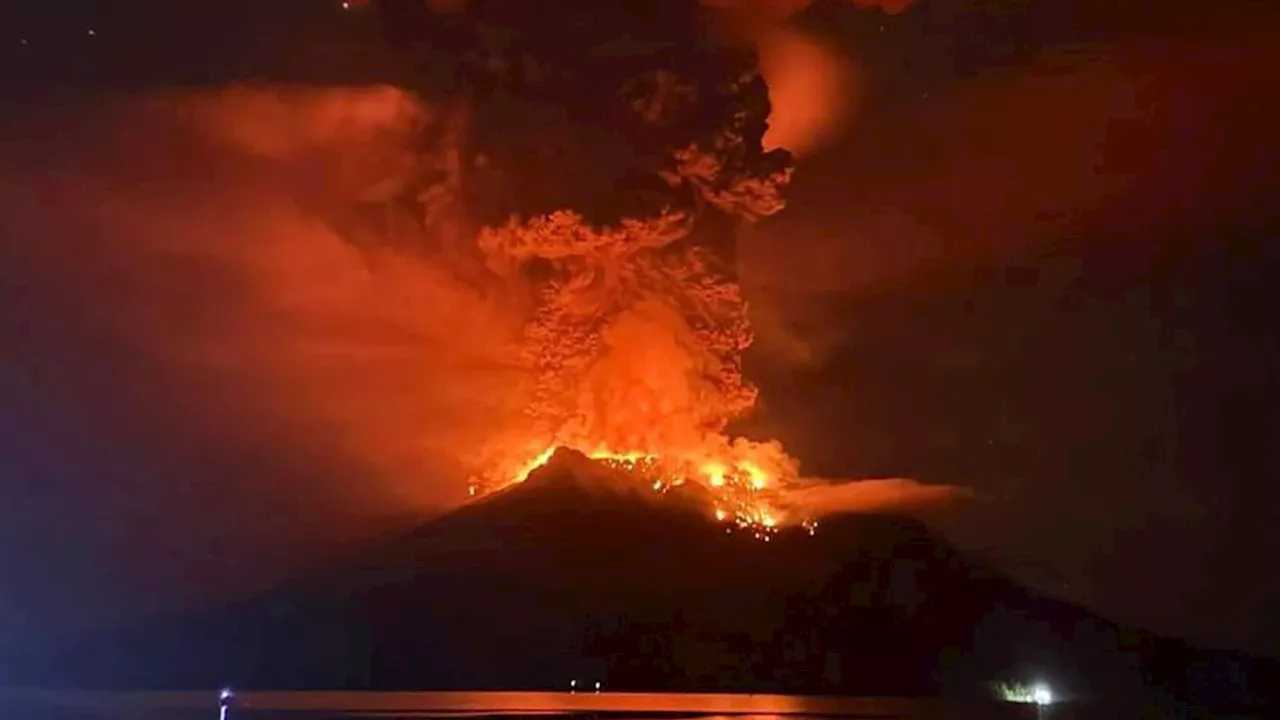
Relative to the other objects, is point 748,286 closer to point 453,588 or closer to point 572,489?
point 572,489

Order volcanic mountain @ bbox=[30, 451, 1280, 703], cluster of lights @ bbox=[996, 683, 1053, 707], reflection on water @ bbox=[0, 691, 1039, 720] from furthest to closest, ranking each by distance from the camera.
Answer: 1. cluster of lights @ bbox=[996, 683, 1053, 707]
2. volcanic mountain @ bbox=[30, 451, 1280, 703]
3. reflection on water @ bbox=[0, 691, 1039, 720]

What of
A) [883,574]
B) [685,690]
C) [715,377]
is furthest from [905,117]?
[685,690]

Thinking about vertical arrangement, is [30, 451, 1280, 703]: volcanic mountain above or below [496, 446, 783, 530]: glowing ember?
below

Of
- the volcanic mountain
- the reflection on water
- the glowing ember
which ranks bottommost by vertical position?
the reflection on water

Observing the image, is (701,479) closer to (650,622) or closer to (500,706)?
(650,622)

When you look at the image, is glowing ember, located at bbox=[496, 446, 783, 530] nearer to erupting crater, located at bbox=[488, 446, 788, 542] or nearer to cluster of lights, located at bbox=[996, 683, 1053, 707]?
erupting crater, located at bbox=[488, 446, 788, 542]

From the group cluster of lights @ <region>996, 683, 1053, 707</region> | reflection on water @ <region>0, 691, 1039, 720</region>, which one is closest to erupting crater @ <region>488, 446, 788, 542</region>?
reflection on water @ <region>0, 691, 1039, 720</region>

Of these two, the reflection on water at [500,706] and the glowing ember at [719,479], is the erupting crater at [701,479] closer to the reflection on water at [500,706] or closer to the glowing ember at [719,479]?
the glowing ember at [719,479]

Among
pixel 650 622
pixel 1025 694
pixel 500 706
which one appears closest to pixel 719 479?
pixel 650 622
